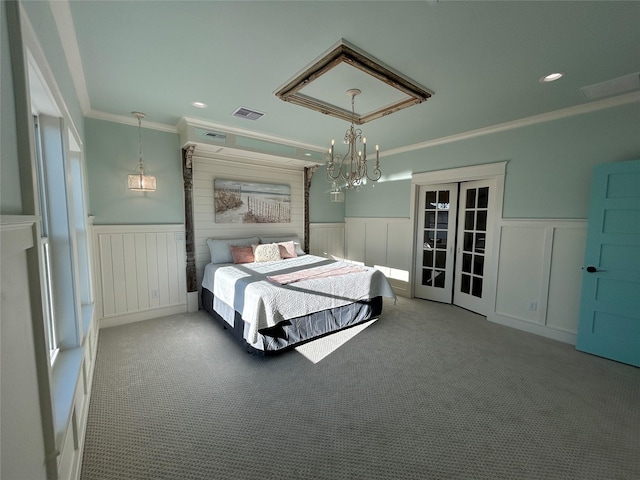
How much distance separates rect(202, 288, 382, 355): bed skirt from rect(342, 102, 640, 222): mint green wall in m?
2.28

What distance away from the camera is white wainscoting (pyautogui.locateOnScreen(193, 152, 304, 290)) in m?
4.02

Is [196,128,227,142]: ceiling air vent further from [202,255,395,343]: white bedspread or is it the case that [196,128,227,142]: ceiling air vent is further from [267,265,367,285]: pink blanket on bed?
[267,265,367,285]: pink blanket on bed

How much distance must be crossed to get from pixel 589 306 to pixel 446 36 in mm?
3040

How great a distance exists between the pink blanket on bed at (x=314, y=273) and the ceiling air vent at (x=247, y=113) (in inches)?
75.4

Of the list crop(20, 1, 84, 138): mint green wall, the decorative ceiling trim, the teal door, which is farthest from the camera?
the teal door

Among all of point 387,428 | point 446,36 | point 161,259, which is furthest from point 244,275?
point 446,36

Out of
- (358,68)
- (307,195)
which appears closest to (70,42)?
(358,68)

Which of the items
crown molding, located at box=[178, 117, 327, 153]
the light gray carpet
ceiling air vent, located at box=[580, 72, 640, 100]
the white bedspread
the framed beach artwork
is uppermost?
ceiling air vent, located at box=[580, 72, 640, 100]

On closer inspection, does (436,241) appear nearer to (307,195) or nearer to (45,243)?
(307,195)

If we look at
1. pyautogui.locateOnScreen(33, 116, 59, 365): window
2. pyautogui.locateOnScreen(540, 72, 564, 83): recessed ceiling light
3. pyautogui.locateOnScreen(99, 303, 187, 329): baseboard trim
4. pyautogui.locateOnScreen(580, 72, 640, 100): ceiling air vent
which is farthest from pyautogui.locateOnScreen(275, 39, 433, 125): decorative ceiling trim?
pyautogui.locateOnScreen(99, 303, 187, 329): baseboard trim

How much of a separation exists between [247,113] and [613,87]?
355 centimetres

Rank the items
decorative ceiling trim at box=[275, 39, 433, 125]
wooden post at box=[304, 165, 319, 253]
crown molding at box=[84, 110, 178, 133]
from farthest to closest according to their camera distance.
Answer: wooden post at box=[304, 165, 319, 253] → crown molding at box=[84, 110, 178, 133] → decorative ceiling trim at box=[275, 39, 433, 125]

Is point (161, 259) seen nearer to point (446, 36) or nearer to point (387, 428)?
point (387, 428)

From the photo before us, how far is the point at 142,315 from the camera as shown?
3.62 metres
